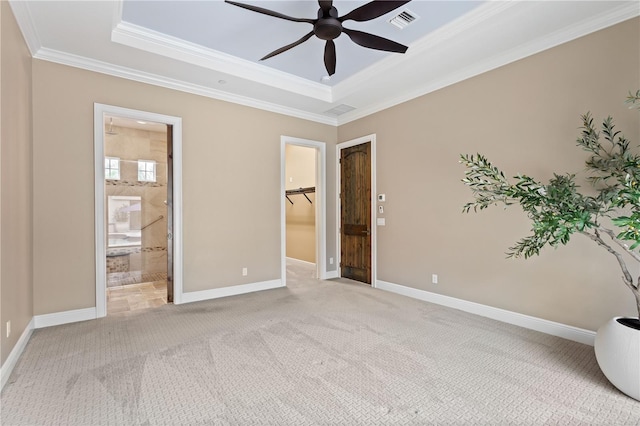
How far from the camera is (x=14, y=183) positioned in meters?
2.66

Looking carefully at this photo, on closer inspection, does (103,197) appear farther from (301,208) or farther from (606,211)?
(606,211)

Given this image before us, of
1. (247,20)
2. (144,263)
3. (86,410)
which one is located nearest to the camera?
(86,410)

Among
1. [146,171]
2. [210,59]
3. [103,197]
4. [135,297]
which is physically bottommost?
[135,297]

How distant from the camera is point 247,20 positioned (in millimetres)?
3135

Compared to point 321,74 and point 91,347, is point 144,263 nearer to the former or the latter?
point 91,347

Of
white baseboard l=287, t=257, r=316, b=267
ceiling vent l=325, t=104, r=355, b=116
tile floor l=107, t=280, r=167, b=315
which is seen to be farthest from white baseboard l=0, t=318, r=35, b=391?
ceiling vent l=325, t=104, r=355, b=116

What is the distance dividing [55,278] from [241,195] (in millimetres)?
2386

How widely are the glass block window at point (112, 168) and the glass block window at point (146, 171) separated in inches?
15.2

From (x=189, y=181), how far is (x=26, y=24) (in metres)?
2.13

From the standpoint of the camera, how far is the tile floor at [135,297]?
410 cm

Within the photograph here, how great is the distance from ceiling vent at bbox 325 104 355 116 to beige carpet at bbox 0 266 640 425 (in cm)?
328

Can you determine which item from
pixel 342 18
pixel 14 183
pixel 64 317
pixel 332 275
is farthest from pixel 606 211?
pixel 64 317

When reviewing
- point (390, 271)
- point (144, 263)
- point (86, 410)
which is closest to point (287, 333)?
point (86, 410)

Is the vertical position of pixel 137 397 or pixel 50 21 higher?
pixel 50 21
